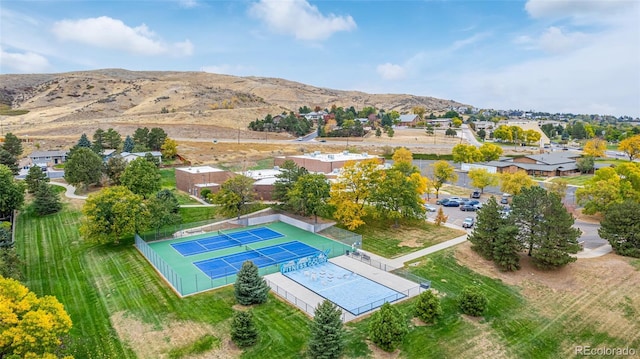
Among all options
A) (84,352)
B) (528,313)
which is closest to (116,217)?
(84,352)

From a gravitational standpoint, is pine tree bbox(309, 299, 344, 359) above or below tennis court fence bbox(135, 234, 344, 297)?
above

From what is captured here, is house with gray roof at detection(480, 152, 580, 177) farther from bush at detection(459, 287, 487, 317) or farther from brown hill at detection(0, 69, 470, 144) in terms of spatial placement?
brown hill at detection(0, 69, 470, 144)

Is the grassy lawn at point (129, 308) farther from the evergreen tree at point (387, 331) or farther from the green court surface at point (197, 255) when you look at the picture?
the evergreen tree at point (387, 331)

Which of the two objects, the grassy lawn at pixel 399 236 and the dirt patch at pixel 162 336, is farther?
the grassy lawn at pixel 399 236

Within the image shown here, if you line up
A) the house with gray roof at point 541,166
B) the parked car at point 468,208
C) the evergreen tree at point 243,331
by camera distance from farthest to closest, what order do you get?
the house with gray roof at point 541,166, the parked car at point 468,208, the evergreen tree at point 243,331

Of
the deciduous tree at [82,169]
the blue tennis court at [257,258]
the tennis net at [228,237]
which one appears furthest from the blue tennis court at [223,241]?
the deciduous tree at [82,169]

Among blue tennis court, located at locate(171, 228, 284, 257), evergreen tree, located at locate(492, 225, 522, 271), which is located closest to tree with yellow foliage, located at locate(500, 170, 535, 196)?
evergreen tree, located at locate(492, 225, 522, 271)

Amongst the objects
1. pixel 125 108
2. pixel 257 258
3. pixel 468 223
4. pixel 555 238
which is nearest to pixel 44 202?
pixel 257 258
